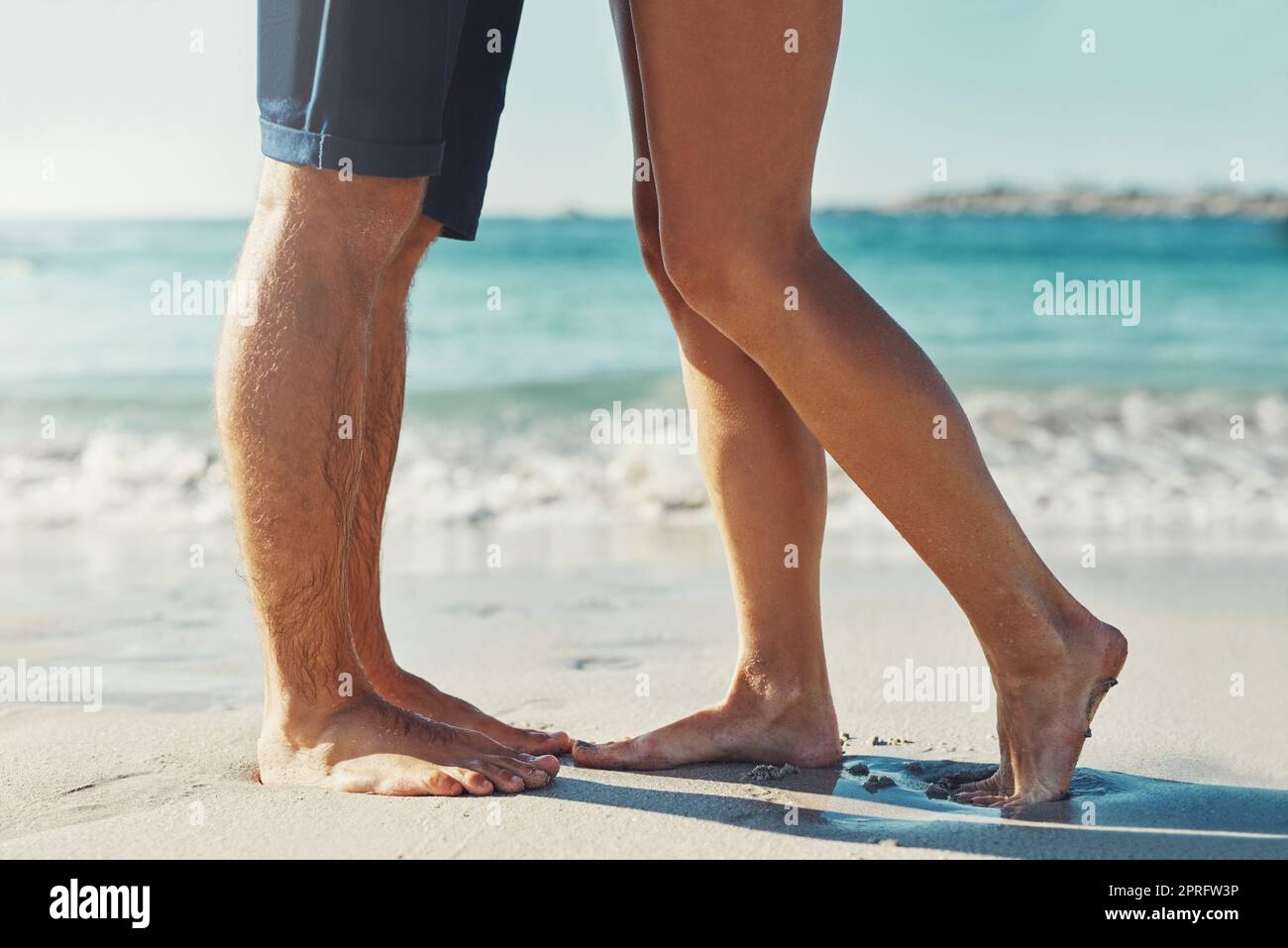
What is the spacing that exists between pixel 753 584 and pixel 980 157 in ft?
73.8

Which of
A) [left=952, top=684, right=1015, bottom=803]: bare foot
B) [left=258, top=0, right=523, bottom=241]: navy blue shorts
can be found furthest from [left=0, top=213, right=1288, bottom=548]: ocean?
[left=258, top=0, right=523, bottom=241]: navy blue shorts

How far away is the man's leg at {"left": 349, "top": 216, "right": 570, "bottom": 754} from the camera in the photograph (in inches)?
76.8

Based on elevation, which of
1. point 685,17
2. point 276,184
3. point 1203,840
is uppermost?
point 685,17

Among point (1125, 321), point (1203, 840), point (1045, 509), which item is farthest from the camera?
point (1125, 321)

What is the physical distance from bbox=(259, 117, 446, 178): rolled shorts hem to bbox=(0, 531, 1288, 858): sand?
30.5 inches

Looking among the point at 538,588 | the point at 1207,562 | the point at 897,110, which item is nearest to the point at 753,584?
the point at 538,588

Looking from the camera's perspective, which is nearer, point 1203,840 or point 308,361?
point 1203,840

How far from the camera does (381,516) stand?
2.01 meters

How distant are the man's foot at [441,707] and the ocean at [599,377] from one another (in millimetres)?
2203

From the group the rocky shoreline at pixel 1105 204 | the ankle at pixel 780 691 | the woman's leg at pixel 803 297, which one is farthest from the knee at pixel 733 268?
the rocky shoreline at pixel 1105 204

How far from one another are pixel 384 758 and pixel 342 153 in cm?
76

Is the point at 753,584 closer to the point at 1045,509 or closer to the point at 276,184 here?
the point at 276,184

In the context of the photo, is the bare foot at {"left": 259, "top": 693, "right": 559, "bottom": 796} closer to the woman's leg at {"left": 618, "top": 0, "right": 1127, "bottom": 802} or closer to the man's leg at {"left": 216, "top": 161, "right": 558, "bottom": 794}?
the man's leg at {"left": 216, "top": 161, "right": 558, "bottom": 794}

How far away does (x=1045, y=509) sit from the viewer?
14.3ft
